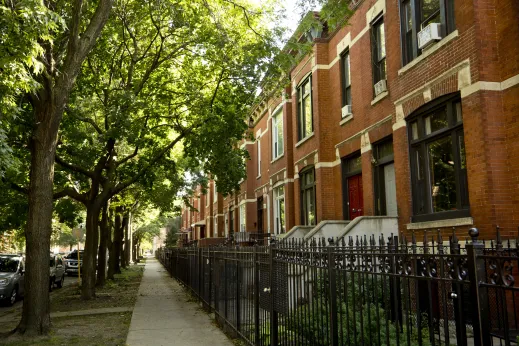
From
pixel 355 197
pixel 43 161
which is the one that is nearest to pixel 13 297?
pixel 43 161

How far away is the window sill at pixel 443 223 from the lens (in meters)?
8.93

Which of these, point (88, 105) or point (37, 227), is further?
point (88, 105)

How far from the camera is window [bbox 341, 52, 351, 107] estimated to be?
15749mm

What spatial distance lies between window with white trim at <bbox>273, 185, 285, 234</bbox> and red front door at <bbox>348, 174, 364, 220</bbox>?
6.56m

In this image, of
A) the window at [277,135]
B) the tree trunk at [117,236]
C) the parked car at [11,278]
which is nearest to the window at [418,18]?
the window at [277,135]

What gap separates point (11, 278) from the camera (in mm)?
16875

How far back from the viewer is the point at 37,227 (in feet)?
31.9

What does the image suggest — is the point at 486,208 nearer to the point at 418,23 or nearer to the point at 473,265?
the point at 418,23

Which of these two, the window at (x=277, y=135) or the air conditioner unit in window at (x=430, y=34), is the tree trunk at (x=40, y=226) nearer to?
the air conditioner unit in window at (x=430, y=34)

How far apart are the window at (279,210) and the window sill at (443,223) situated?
11.4 m

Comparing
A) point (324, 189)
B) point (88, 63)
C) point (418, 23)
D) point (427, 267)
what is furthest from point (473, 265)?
point (88, 63)

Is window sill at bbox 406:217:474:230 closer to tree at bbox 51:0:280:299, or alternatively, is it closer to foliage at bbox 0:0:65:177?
tree at bbox 51:0:280:299

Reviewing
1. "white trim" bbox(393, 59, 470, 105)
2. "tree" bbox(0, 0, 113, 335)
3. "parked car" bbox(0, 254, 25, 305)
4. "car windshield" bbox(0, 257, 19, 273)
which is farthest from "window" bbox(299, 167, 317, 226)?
"car windshield" bbox(0, 257, 19, 273)

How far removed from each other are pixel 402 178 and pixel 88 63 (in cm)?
1088
